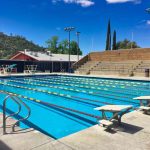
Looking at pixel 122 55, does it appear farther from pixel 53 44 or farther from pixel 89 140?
pixel 53 44

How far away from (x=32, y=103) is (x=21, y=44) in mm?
64816

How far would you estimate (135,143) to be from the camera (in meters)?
3.95

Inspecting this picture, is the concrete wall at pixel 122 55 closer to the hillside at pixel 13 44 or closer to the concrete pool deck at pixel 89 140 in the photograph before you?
the concrete pool deck at pixel 89 140

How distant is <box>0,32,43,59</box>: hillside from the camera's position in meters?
65.1

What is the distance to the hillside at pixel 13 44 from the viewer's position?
6512cm

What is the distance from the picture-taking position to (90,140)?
4.09 m

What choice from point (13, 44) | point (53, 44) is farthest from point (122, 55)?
point (13, 44)

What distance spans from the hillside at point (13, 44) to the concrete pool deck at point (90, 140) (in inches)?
2432

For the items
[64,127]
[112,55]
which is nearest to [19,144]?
[64,127]

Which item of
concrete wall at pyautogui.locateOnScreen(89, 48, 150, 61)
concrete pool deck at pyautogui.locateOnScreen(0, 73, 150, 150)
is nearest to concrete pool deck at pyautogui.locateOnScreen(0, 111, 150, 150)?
concrete pool deck at pyautogui.locateOnScreen(0, 73, 150, 150)

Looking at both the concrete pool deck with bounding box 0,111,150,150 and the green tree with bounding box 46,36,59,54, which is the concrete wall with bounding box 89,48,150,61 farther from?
the green tree with bounding box 46,36,59,54

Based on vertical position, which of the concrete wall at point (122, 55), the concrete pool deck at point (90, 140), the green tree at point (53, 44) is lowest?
the concrete pool deck at point (90, 140)

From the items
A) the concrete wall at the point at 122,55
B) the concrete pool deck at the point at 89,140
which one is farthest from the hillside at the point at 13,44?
the concrete pool deck at the point at 89,140

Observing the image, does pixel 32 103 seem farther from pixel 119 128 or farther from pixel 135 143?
pixel 135 143
